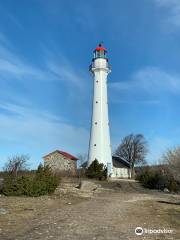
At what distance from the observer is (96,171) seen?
46.8 meters

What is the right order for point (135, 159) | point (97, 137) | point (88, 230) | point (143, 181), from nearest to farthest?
point (88, 230) < point (143, 181) < point (97, 137) < point (135, 159)

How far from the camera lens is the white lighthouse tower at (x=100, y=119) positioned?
163 ft

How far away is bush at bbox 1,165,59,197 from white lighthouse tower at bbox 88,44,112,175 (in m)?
25.8

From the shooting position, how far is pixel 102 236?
35.3ft

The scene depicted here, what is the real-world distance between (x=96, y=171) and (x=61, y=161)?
11693mm

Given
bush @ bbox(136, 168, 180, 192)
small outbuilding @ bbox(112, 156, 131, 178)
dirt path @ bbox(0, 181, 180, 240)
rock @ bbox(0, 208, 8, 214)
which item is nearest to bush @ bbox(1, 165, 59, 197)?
dirt path @ bbox(0, 181, 180, 240)

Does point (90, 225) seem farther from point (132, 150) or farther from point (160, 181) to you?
point (132, 150)

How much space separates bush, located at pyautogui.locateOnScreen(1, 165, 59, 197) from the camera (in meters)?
22.1

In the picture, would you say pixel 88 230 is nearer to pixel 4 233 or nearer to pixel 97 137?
pixel 4 233

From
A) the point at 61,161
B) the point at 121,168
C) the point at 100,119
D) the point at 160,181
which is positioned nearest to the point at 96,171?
the point at 100,119

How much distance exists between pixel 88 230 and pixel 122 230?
3.70 ft

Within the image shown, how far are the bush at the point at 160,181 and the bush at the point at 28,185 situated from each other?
18.0m

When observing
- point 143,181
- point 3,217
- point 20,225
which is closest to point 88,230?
point 20,225

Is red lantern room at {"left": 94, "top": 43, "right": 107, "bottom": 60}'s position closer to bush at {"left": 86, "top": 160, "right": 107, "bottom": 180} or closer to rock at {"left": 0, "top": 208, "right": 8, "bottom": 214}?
bush at {"left": 86, "top": 160, "right": 107, "bottom": 180}
